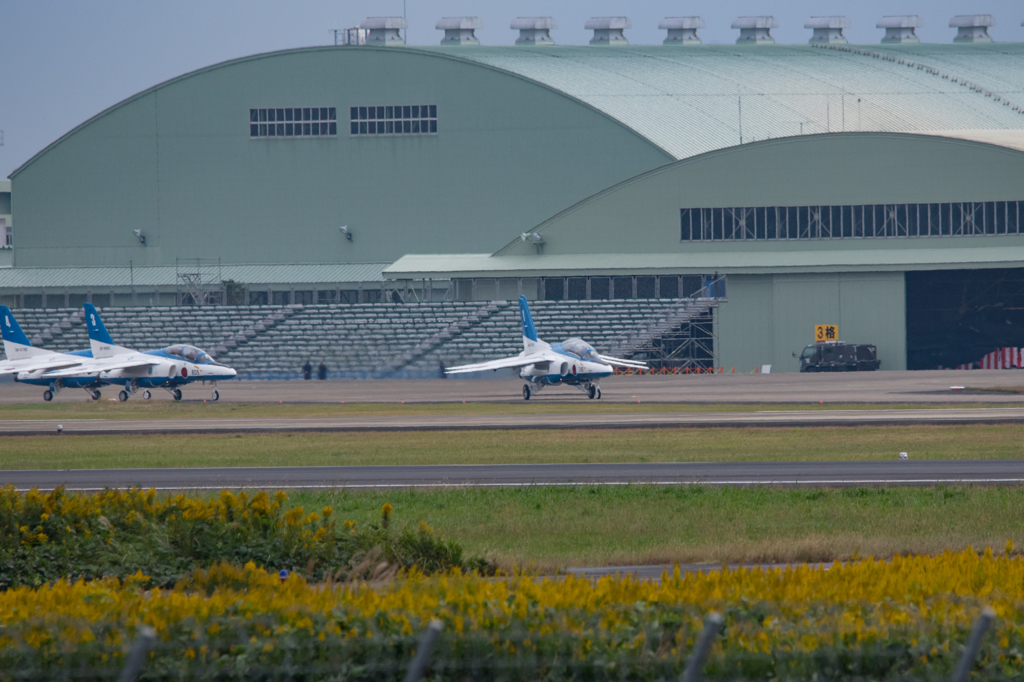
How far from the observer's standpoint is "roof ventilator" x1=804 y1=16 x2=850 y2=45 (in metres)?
108

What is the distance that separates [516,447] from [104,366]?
35952 millimetres

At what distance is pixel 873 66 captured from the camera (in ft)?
317

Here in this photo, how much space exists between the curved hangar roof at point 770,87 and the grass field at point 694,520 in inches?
A: 2474

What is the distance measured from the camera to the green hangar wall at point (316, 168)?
8369 cm

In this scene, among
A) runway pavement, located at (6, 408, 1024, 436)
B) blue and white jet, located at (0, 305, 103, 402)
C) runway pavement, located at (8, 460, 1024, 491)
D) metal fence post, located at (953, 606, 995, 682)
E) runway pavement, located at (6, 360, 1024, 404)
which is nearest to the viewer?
metal fence post, located at (953, 606, 995, 682)

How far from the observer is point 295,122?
281 feet

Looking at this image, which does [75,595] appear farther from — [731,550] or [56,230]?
[56,230]

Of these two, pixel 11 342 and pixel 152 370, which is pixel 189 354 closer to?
pixel 152 370

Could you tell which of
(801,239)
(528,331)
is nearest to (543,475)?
(528,331)

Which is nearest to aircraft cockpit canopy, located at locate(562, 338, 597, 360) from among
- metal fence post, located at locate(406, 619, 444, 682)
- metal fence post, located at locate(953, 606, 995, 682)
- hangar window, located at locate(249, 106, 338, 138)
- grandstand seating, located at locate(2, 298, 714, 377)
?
grandstand seating, located at locate(2, 298, 714, 377)

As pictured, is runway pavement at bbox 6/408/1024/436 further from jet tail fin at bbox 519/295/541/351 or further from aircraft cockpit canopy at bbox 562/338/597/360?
jet tail fin at bbox 519/295/541/351

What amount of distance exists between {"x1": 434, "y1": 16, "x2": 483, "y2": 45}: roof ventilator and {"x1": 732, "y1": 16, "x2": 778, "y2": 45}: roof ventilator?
26.7m

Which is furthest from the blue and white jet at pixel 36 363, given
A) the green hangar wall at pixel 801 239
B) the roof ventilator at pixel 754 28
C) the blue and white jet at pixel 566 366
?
the roof ventilator at pixel 754 28

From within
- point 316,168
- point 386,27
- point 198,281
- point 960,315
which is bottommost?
point 960,315
